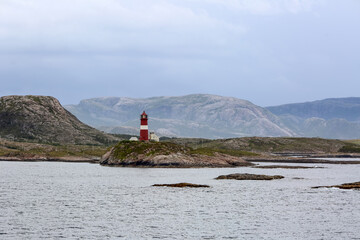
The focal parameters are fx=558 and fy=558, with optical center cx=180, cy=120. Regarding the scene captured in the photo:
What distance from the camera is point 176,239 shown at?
5872cm

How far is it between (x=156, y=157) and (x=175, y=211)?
89807 millimetres

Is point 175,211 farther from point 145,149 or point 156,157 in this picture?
point 145,149

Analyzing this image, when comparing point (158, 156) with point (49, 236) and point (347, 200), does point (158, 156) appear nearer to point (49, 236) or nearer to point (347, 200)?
point (347, 200)

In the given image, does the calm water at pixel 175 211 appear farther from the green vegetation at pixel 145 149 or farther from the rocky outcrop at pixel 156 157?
the green vegetation at pixel 145 149

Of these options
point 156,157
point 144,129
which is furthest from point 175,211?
point 144,129

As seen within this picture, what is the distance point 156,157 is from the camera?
167750mm

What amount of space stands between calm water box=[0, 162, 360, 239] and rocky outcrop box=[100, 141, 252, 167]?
1802 inches

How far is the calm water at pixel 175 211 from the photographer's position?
2446 inches

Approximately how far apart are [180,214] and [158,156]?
303 ft

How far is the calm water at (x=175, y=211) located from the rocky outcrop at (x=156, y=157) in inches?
1802

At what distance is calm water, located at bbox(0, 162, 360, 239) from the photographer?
204ft

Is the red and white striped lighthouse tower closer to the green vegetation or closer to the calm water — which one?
the green vegetation

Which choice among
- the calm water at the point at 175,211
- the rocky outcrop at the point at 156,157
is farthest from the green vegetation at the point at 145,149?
the calm water at the point at 175,211

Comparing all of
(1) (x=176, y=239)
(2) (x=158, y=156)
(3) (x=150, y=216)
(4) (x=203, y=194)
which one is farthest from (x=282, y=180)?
(1) (x=176, y=239)
